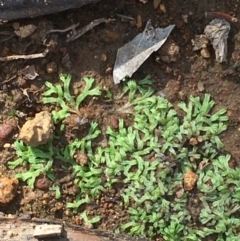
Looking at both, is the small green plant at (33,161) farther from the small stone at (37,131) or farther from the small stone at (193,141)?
the small stone at (193,141)

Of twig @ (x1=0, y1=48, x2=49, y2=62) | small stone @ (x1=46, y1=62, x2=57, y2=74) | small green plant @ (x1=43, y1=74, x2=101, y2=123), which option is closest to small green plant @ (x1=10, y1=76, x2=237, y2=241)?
small green plant @ (x1=43, y1=74, x2=101, y2=123)

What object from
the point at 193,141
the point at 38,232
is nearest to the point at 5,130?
the point at 38,232

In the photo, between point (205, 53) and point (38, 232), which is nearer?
point (38, 232)

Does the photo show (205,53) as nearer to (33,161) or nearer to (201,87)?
(201,87)

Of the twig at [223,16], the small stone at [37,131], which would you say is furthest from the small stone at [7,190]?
the twig at [223,16]

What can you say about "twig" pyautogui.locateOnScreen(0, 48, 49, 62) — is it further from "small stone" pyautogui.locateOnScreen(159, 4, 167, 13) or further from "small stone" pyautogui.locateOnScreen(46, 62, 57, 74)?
"small stone" pyautogui.locateOnScreen(159, 4, 167, 13)

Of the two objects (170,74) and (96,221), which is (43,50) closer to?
(170,74)

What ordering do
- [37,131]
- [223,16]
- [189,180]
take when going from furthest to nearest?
[223,16] < [189,180] < [37,131]
